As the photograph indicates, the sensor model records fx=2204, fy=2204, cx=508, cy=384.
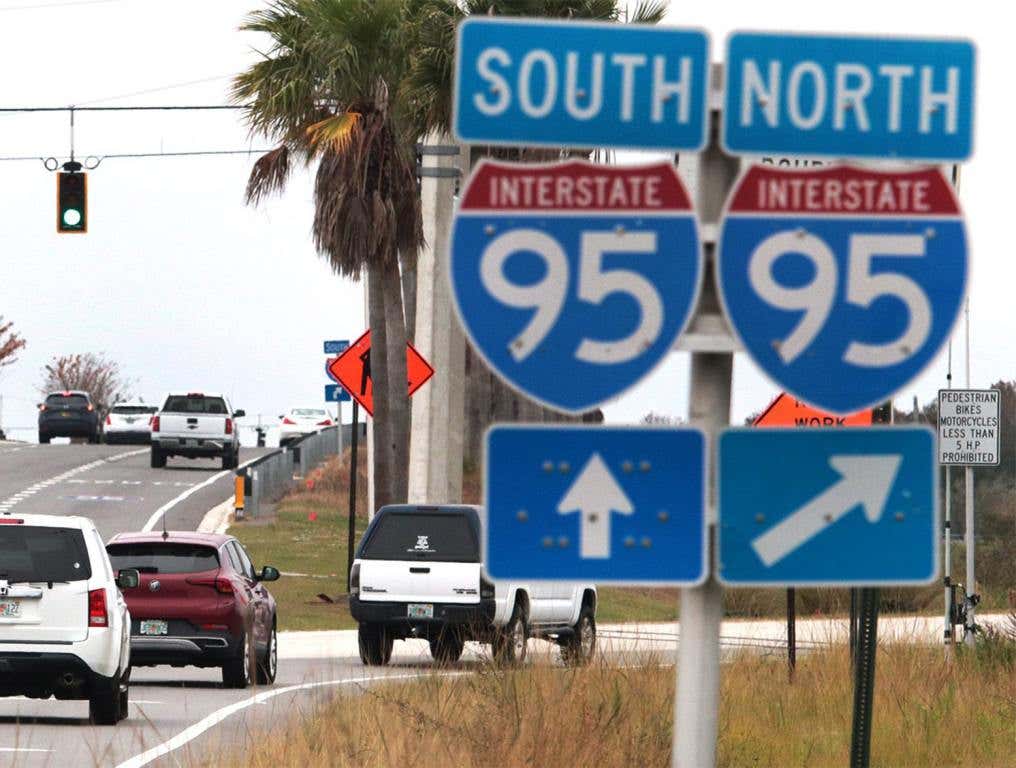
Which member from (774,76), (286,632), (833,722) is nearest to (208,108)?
(286,632)

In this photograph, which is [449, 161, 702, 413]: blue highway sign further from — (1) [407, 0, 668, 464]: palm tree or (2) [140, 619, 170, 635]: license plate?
(1) [407, 0, 668, 464]: palm tree

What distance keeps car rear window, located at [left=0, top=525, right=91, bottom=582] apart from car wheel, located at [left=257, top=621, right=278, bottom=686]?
5.18 m

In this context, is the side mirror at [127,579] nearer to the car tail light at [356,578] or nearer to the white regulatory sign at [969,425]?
the car tail light at [356,578]

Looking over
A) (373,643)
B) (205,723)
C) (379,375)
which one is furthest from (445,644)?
(379,375)

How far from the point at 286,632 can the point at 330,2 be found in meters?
10.6

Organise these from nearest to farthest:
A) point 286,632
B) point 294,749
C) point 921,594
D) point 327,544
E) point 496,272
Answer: point 496,272
point 294,749
point 286,632
point 921,594
point 327,544

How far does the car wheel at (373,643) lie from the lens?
78.8 ft

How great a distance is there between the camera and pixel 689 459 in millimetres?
4973

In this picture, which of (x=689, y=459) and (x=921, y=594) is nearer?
(x=689, y=459)

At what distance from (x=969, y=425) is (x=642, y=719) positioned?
15608 millimetres

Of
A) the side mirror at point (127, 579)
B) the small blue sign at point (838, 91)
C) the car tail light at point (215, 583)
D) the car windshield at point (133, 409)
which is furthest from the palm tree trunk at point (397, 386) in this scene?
the car windshield at point (133, 409)

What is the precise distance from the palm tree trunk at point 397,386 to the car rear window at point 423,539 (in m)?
10.9

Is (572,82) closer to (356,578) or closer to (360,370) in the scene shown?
(356,578)

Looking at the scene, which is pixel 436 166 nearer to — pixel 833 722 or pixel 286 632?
pixel 286 632
